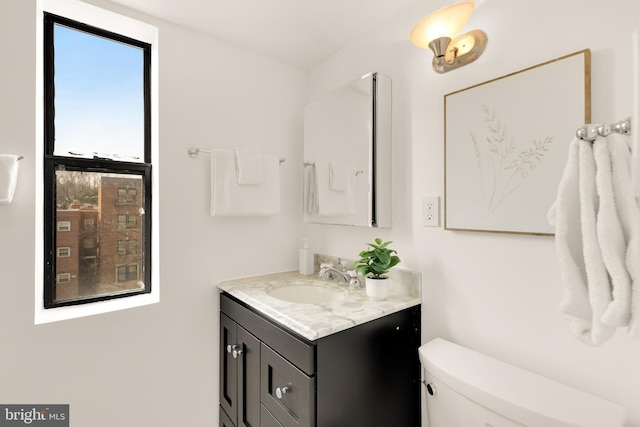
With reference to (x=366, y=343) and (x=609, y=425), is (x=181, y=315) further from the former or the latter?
(x=609, y=425)

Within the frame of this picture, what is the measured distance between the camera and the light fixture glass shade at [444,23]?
108cm

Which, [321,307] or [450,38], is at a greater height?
[450,38]

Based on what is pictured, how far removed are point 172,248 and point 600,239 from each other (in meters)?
1.60

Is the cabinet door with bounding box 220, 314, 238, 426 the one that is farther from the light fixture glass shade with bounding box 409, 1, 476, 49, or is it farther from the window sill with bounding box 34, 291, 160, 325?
the light fixture glass shade with bounding box 409, 1, 476, 49

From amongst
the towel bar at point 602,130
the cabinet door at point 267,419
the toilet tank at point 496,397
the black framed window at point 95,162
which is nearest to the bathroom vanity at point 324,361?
the cabinet door at point 267,419

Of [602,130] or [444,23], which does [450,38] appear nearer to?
[444,23]

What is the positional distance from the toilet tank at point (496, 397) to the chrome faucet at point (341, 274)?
0.49 m

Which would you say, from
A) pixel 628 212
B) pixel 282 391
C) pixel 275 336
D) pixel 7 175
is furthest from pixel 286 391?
pixel 7 175

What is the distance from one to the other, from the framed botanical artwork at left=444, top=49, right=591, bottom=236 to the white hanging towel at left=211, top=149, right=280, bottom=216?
934 millimetres

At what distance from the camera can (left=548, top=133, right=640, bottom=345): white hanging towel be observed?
552mm

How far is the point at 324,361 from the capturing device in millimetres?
1043

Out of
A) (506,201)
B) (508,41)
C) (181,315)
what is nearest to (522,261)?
(506,201)

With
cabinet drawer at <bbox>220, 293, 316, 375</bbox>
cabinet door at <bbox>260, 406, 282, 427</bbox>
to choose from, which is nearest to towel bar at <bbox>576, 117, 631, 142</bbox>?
cabinet drawer at <bbox>220, 293, 316, 375</bbox>

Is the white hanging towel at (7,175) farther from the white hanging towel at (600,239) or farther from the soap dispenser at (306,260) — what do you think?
the white hanging towel at (600,239)
